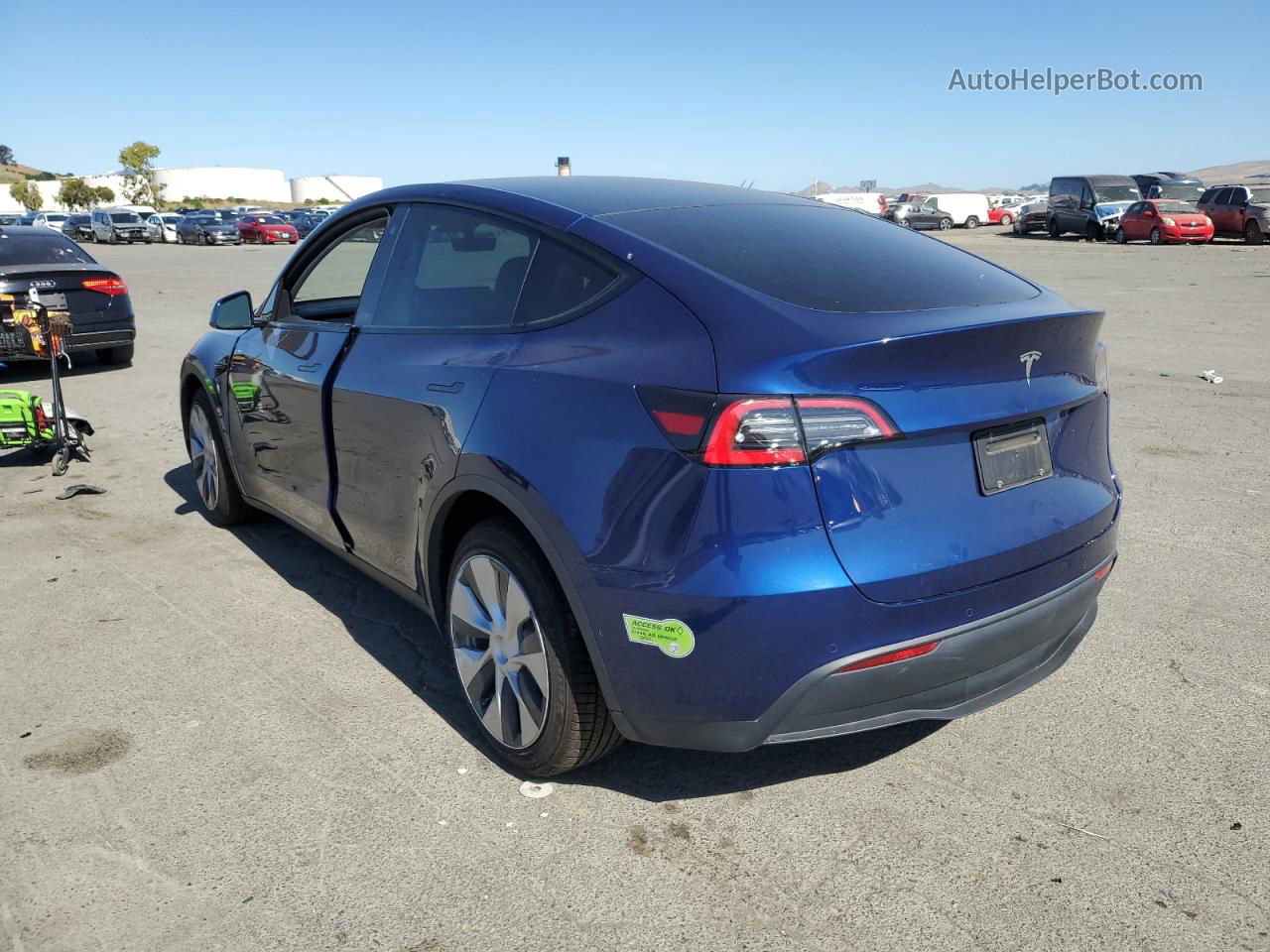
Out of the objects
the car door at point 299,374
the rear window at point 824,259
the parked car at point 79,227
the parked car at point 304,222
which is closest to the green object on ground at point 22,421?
the car door at point 299,374

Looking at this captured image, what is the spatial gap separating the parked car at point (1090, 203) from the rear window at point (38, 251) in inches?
1228

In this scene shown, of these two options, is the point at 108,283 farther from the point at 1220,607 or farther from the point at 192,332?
the point at 1220,607

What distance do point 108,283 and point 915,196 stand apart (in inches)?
1637

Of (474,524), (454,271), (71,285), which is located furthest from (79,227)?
(474,524)

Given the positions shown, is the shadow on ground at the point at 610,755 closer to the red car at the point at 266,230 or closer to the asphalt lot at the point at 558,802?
the asphalt lot at the point at 558,802

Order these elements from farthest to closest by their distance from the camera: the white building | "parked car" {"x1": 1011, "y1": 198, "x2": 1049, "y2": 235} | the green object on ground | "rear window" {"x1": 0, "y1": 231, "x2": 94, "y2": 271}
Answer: the white building
"parked car" {"x1": 1011, "y1": 198, "x2": 1049, "y2": 235}
"rear window" {"x1": 0, "y1": 231, "x2": 94, "y2": 271}
the green object on ground

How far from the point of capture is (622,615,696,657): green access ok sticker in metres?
2.63

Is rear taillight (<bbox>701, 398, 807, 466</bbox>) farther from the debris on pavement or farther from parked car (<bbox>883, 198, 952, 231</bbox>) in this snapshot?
parked car (<bbox>883, 198, 952, 231</bbox>)

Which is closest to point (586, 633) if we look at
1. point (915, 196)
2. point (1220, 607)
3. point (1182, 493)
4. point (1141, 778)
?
point (1141, 778)

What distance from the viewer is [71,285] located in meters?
11.1

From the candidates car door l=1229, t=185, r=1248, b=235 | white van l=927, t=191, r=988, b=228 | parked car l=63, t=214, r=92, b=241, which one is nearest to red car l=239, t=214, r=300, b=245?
parked car l=63, t=214, r=92, b=241

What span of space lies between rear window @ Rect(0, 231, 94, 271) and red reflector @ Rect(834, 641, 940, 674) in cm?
1041

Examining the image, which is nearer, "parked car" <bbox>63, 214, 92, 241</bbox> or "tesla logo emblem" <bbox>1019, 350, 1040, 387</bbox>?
"tesla logo emblem" <bbox>1019, 350, 1040, 387</bbox>

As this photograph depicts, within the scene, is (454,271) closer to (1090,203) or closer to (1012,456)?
(1012,456)
